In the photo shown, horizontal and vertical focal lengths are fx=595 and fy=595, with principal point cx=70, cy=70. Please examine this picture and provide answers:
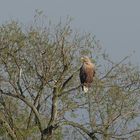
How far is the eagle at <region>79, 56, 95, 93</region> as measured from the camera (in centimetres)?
2453

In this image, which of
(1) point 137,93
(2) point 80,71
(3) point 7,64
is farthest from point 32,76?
(1) point 137,93

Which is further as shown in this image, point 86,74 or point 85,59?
point 85,59

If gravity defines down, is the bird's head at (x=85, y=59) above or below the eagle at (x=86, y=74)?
above

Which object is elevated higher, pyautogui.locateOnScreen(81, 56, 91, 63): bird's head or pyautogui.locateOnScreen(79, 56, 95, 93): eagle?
pyautogui.locateOnScreen(81, 56, 91, 63): bird's head

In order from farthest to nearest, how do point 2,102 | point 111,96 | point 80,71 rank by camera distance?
1. point 2,102
2. point 111,96
3. point 80,71

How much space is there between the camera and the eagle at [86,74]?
24531mm

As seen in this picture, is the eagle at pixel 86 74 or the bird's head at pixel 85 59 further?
the bird's head at pixel 85 59

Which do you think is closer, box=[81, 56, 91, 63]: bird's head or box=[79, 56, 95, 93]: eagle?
box=[79, 56, 95, 93]: eagle

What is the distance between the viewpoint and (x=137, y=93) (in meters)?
27.6

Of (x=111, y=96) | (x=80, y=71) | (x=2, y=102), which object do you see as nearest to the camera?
(x=80, y=71)

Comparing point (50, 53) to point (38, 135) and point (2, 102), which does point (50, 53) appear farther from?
point (38, 135)

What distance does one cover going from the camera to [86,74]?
24.4 m

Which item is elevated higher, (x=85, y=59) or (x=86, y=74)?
(x=85, y=59)

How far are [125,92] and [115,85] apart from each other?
4.38 ft
